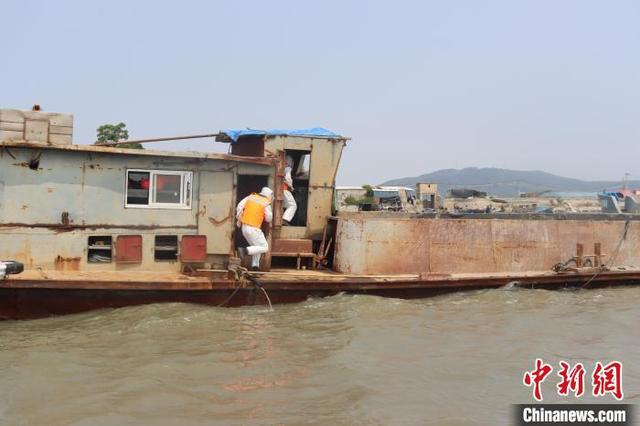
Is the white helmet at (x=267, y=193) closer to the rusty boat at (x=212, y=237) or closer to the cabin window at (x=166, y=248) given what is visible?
the rusty boat at (x=212, y=237)

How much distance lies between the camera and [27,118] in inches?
312

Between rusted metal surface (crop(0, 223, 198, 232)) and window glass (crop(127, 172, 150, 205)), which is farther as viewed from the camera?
window glass (crop(127, 172, 150, 205))

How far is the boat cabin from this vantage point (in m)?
7.95

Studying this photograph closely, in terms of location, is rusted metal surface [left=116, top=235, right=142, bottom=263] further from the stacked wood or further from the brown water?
the stacked wood

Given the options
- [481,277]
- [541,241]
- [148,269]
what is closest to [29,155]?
[148,269]

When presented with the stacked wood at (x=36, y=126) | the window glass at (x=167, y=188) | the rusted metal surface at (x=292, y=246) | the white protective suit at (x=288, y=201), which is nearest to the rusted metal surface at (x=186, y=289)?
the rusted metal surface at (x=292, y=246)

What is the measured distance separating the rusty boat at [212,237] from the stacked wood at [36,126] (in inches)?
0.5

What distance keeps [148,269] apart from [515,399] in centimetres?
523

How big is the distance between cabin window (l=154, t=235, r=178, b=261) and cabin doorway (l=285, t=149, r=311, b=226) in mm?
2034

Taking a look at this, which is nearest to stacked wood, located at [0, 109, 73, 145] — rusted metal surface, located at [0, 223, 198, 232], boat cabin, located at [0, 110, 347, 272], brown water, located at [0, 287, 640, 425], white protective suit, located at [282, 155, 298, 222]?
boat cabin, located at [0, 110, 347, 272]

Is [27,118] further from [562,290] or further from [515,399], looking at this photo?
[562,290]

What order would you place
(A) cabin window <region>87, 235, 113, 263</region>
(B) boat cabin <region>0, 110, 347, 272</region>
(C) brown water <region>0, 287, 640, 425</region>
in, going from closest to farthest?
(C) brown water <region>0, 287, 640, 425</region>
(B) boat cabin <region>0, 110, 347, 272</region>
(A) cabin window <region>87, 235, 113, 263</region>

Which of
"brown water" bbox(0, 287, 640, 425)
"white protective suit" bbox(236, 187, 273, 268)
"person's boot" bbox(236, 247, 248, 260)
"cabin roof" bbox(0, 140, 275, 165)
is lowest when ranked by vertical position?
"brown water" bbox(0, 287, 640, 425)

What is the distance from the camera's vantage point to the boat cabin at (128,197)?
26.1 ft
